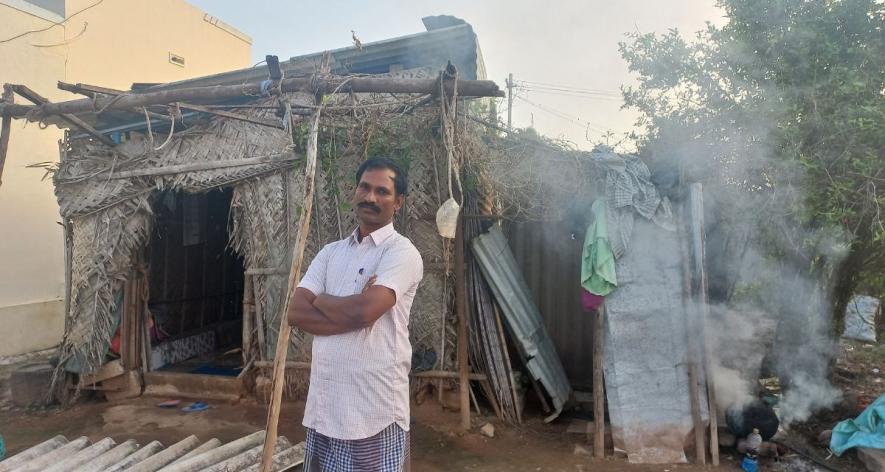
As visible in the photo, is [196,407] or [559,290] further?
[559,290]

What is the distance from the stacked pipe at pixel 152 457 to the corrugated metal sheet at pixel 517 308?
235cm

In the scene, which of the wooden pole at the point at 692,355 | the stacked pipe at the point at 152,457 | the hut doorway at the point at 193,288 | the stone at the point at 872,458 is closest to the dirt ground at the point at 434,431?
the stone at the point at 872,458

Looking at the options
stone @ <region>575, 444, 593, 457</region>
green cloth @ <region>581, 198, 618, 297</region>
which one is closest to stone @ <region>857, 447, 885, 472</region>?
stone @ <region>575, 444, 593, 457</region>

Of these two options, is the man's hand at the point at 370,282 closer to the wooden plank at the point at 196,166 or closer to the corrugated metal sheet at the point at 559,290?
the wooden plank at the point at 196,166

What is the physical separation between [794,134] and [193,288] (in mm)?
8427

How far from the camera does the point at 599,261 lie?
4.37 metres

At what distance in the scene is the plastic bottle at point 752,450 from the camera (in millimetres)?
4059

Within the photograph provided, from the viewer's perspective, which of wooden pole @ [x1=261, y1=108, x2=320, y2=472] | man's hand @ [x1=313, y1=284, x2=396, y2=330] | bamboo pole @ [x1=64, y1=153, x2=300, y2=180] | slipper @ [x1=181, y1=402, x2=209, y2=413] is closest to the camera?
man's hand @ [x1=313, y1=284, x2=396, y2=330]

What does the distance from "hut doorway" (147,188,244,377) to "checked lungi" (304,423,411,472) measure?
4793 mm

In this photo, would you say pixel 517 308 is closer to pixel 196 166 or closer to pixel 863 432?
pixel 863 432

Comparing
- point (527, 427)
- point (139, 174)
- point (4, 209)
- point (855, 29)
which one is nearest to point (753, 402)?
point (527, 427)

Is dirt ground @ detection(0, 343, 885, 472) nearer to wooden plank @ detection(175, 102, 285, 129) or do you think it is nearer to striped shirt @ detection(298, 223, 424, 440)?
striped shirt @ detection(298, 223, 424, 440)

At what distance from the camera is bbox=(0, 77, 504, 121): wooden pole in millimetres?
3973

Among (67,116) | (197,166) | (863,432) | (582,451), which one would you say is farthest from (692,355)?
(67,116)
